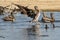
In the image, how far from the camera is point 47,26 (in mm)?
24562

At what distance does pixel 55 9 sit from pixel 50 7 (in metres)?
1.17

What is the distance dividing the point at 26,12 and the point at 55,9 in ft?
46.7

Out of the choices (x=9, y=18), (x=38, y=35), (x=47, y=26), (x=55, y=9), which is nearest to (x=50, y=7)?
(x=55, y=9)

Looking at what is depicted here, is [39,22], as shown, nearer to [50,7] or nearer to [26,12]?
[26,12]

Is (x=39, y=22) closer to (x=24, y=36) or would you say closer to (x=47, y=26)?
(x=47, y=26)

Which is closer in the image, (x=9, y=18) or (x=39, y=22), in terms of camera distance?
(x=39, y=22)

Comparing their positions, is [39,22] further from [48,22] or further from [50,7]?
[50,7]

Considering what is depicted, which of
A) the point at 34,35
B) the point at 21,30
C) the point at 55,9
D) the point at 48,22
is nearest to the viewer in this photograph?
the point at 34,35

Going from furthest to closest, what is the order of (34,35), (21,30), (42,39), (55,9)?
1. (55,9)
2. (21,30)
3. (34,35)
4. (42,39)

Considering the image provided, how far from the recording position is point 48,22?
26156mm

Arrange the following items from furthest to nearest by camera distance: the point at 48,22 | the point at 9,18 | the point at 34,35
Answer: the point at 9,18
the point at 48,22
the point at 34,35

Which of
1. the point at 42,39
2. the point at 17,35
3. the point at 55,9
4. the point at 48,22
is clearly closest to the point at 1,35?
the point at 17,35

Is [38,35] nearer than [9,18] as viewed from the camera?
Yes

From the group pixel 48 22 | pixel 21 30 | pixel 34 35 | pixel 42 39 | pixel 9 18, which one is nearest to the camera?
pixel 42 39
